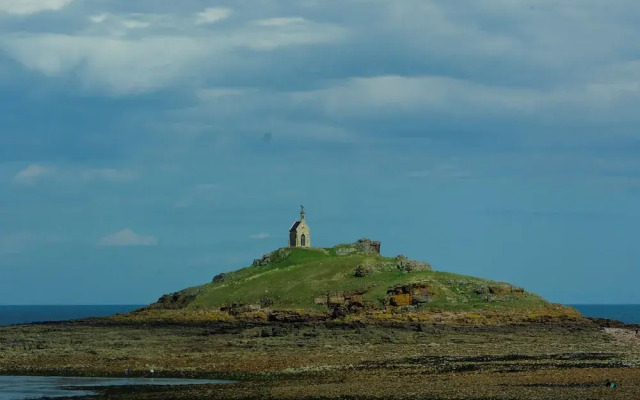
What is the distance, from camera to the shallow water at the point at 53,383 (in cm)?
4588

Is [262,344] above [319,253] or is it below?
below

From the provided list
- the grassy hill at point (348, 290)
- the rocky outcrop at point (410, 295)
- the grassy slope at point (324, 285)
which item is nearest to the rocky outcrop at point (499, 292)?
the grassy hill at point (348, 290)

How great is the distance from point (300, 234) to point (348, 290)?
98.9 ft

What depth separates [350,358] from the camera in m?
62.8

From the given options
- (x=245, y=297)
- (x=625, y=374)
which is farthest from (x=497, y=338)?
(x=245, y=297)

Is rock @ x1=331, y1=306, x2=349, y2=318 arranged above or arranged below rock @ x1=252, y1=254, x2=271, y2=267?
below

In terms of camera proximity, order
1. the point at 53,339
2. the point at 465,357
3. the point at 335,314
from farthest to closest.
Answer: the point at 335,314 < the point at 53,339 < the point at 465,357

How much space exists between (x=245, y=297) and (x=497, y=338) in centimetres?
4455

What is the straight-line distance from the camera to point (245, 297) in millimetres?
116188

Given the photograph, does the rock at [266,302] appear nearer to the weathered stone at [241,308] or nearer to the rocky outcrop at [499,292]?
the weathered stone at [241,308]

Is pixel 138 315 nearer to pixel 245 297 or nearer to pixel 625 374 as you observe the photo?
pixel 245 297

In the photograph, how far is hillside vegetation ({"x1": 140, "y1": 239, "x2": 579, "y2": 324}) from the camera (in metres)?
104

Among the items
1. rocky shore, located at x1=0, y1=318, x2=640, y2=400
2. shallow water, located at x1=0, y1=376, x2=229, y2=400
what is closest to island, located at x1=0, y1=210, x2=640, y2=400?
rocky shore, located at x1=0, y1=318, x2=640, y2=400

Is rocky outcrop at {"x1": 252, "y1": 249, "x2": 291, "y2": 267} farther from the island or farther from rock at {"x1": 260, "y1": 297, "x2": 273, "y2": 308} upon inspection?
rock at {"x1": 260, "y1": 297, "x2": 273, "y2": 308}
